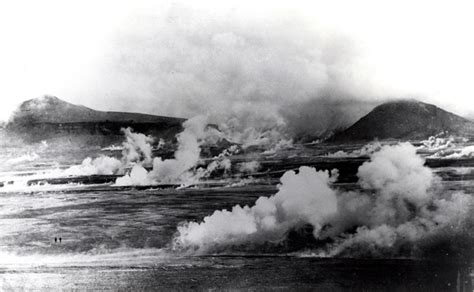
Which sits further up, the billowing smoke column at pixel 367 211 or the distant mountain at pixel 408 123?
the distant mountain at pixel 408 123

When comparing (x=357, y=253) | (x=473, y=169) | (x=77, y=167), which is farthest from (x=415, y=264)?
(x=77, y=167)

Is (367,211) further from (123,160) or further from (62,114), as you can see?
(62,114)

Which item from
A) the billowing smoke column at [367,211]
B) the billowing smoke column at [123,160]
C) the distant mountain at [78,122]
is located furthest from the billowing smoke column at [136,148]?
the billowing smoke column at [367,211]

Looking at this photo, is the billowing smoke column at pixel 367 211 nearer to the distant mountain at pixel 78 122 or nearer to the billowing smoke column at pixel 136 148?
the billowing smoke column at pixel 136 148

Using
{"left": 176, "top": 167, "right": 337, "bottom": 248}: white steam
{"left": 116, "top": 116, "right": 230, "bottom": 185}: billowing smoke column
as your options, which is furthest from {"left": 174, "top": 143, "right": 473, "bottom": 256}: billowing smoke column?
{"left": 116, "top": 116, "right": 230, "bottom": 185}: billowing smoke column

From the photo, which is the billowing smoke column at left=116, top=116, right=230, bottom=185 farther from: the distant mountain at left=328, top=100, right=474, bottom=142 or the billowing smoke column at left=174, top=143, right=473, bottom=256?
the distant mountain at left=328, top=100, right=474, bottom=142

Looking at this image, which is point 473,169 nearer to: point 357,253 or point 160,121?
point 357,253
